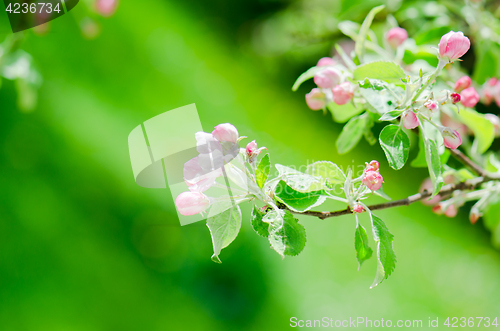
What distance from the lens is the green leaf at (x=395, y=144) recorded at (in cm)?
37

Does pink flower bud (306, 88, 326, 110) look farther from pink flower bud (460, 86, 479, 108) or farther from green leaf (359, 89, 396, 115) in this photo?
pink flower bud (460, 86, 479, 108)

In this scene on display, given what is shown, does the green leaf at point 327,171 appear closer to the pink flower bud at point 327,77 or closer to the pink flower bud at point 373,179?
the pink flower bud at point 373,179

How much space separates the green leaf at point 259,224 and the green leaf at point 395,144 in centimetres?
15

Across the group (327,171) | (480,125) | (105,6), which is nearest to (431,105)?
(327,171)

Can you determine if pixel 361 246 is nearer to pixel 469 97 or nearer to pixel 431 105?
pixel 431 105

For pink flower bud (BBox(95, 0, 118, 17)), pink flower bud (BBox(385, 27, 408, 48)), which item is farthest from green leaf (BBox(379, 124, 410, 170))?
pink flower bud (BBox(95, 0, 118, 17))

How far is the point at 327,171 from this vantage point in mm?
379

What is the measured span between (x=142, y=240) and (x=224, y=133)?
37.4 inches

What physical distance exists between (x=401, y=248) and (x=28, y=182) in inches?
52.4

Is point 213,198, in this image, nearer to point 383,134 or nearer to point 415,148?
point 383,134

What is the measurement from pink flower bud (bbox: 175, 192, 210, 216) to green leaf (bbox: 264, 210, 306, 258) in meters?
0.07

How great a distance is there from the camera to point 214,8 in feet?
5.55

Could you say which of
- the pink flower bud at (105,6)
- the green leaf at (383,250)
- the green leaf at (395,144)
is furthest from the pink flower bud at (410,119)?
the pink flower bud at (105,6)

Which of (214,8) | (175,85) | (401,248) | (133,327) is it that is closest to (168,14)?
(214,8)
